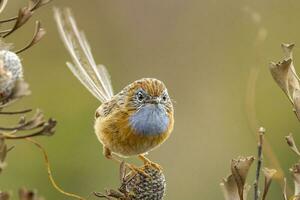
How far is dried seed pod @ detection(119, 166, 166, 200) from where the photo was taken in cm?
334

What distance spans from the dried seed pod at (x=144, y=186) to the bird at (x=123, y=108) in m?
0.43

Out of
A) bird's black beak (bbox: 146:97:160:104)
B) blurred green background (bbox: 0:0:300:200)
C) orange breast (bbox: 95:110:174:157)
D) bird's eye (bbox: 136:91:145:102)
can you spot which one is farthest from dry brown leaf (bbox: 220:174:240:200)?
blurred green background (bbox: 0:0:300:200)

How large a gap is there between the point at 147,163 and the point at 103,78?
705 millimetres

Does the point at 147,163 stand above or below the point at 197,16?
below

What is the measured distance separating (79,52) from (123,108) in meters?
0.69

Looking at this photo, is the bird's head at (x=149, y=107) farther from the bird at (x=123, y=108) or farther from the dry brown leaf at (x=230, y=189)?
the dry brown leaf at (x=230, y=189)

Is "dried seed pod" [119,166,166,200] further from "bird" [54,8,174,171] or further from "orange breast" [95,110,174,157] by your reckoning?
"orange breast" [95,110,174,157]

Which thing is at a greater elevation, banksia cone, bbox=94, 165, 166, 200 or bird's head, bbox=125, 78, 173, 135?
bird's head, bbox=125, 78, 173, 135

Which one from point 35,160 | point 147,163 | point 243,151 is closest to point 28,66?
point 35,160

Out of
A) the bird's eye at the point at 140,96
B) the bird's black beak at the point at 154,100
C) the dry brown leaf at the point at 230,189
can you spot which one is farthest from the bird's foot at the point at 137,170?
the bird's eye at the point at 140,96

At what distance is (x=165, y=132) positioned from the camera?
13.7ft

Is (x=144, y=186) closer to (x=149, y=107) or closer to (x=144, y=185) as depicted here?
(x=144, y=185)

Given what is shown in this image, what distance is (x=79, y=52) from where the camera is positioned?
3.94m

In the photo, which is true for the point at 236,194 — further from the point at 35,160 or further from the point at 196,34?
the point at 196,34
